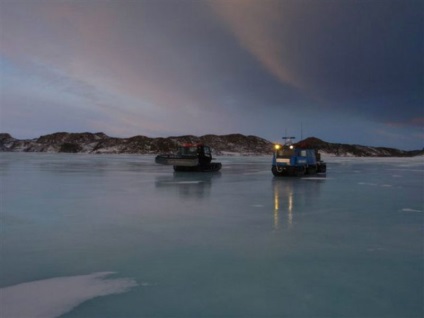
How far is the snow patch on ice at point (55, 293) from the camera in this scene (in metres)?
3.86

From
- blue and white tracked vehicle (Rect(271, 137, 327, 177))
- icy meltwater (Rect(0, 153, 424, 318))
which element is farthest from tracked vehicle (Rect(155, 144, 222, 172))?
icy meltwater (Rect(0, 153, 424, 318))

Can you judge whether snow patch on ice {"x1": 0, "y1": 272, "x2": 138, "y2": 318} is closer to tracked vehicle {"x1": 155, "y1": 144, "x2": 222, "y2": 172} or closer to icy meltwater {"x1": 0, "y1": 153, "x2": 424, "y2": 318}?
icy meltwater {"x1": 0, "y1": 153, "x2": 424, "y2": 318}

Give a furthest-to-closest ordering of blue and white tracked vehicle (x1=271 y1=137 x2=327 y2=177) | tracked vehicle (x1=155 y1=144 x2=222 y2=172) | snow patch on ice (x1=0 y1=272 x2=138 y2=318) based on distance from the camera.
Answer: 1. tracked vehicle (x1=155 y1=144 x2=222 y2=172)
2. blue and white tracked vehicle (x1=271 y1=137 x2=327 y2=177)
3. snow patch on ice (x1=0 y1=272 x2=138 y2=318)

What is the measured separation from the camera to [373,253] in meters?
6.05

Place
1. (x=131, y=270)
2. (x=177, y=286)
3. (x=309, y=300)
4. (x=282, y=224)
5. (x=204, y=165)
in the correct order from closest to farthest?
(x=309, y=300) → (x=177, y=286) → (x=131, y=270) → (x=282, y=224) → (x=204, y=165)

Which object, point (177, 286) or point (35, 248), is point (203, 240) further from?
point (35, 248)

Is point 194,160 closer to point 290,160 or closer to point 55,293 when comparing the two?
point 290,160

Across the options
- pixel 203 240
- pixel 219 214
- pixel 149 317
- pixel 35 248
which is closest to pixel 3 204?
pixel 35 248

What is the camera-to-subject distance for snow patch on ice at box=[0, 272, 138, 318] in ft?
12.7

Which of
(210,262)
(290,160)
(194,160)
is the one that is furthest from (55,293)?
(194,160)

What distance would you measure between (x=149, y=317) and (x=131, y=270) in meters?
1.49

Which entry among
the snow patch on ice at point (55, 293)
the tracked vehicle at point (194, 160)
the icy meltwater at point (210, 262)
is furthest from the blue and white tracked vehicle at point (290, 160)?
the snow patch on ice at point (55, 293)

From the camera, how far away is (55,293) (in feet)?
14.0

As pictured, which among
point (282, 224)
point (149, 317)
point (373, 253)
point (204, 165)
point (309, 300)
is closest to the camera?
point (149, 317)
